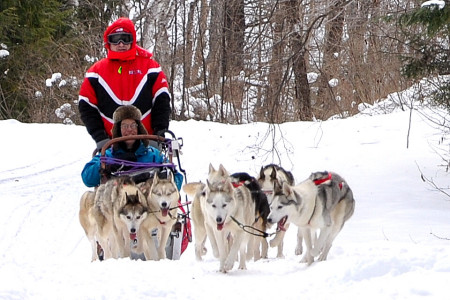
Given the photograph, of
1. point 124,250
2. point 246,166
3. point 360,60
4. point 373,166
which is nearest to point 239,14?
point 360,60

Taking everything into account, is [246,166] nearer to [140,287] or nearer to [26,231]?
[26,231]

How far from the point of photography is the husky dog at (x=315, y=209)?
617cm

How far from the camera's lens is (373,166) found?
11438 millimetres

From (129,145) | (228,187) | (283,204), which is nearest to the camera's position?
(228,187)

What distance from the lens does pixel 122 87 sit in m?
7.57

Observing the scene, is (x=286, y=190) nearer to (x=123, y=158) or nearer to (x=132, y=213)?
(x=132, y=213)

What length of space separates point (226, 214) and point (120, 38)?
2457 mm

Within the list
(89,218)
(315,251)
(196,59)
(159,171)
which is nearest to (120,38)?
(159,171)

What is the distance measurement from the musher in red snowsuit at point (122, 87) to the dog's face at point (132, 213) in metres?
1.26

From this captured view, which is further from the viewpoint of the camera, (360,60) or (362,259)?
(360,60)

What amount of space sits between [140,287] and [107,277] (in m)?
0.37

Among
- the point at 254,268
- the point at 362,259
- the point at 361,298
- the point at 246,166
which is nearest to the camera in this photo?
the point at 361,298

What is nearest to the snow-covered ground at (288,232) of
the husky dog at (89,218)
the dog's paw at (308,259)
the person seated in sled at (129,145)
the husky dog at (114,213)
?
the dog's paw at (308,259)

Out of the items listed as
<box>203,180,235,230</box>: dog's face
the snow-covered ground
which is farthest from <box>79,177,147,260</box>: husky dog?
<box>203,180,235,230</box>: dog's face
